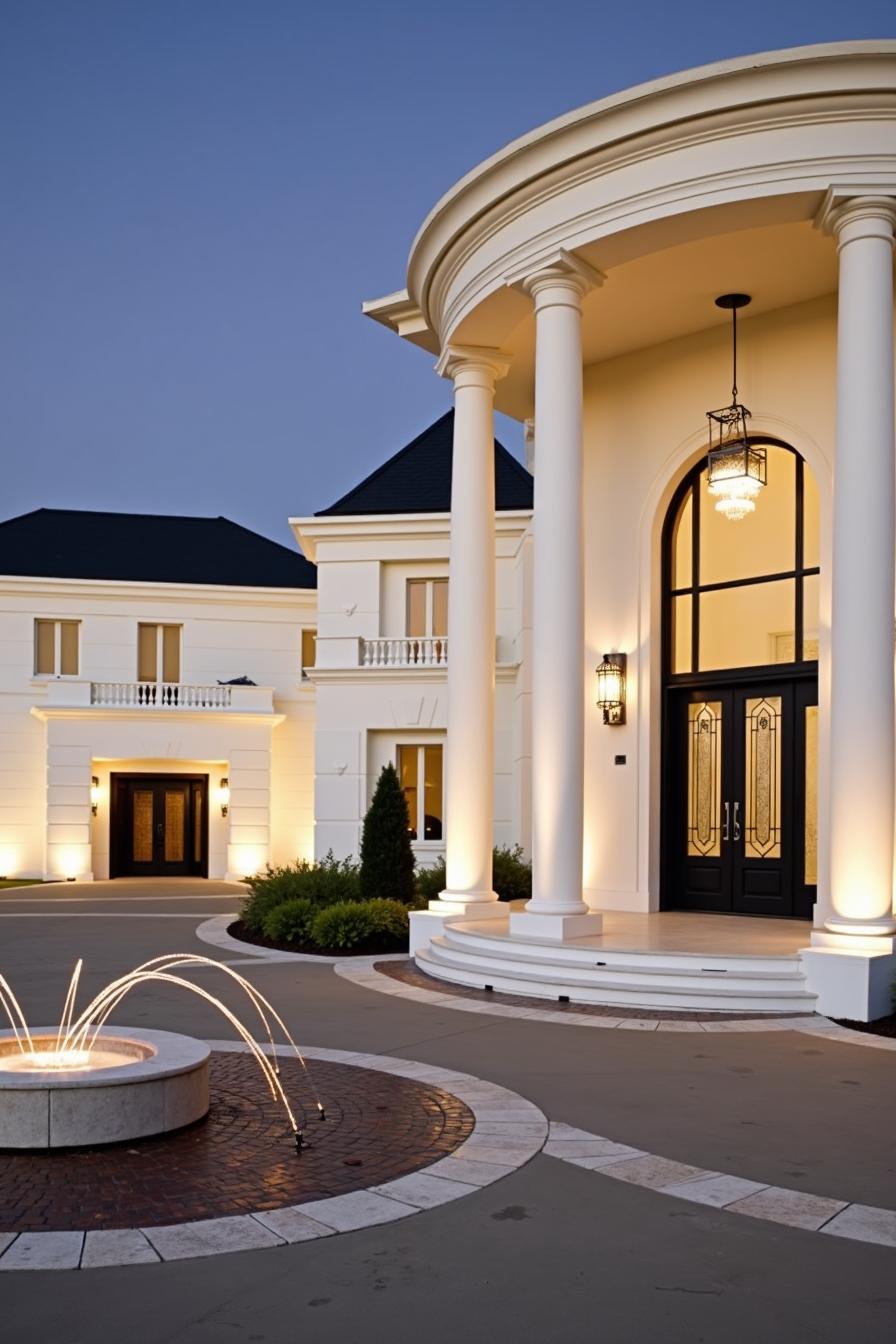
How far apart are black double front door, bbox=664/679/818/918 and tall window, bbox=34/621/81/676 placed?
20215 millimetres

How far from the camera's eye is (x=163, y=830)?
3181 cm

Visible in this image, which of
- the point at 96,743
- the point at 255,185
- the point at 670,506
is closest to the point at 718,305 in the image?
the point at 670,506

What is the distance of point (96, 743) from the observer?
98.9ft

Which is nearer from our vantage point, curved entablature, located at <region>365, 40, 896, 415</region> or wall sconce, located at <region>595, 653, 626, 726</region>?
curved entablature, located at <region>365, 40, 896, 415</region>

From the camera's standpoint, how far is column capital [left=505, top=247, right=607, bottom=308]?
40.3ft

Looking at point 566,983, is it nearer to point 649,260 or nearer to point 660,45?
point 649,260

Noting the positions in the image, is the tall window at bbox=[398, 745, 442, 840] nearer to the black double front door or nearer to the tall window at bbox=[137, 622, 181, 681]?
the tall window at bbox=[137, 622, 181, 681]

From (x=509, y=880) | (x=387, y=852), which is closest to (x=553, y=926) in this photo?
(x=387, y=852)

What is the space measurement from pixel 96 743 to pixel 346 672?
7.75m

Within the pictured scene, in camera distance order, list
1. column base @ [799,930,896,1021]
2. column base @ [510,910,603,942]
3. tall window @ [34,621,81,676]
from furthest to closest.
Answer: tall window @ [34,621,81,676], column base @ [510,910,603,942], column base @ [799,930,896,1021]

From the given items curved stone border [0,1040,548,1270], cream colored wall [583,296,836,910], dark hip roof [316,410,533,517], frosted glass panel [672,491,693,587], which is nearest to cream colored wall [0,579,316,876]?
dark hip roof [316,410,533,517]

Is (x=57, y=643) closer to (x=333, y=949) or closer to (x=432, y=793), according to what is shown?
(x=432, y=793)

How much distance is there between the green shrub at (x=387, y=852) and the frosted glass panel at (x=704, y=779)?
4000 millimetres

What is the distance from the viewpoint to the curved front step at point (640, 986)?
10531 mm
